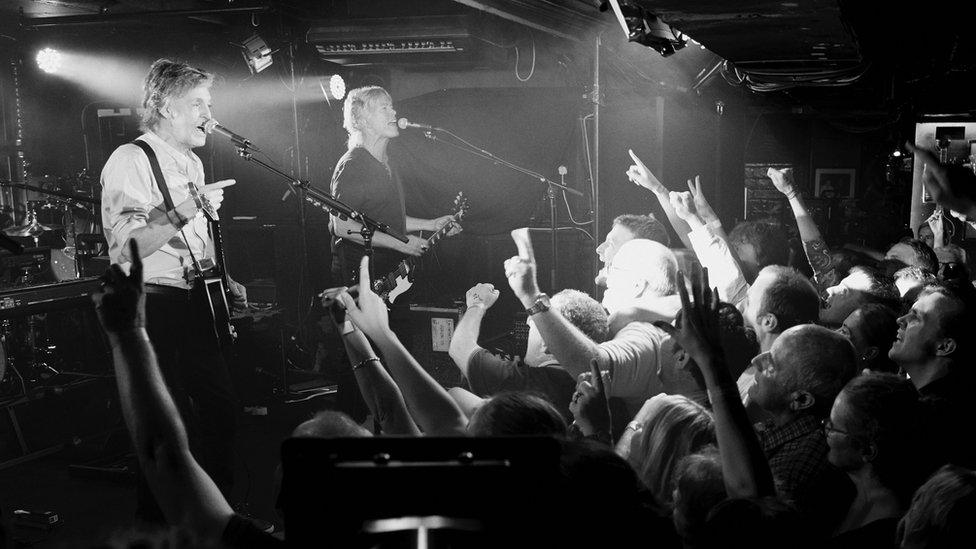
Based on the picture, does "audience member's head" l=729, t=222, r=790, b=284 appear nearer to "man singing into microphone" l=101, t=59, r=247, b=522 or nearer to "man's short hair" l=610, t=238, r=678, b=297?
"man's short hair" l=610, t=238, r=678, b=297

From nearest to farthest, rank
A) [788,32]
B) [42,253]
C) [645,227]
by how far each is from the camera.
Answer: [788,32]
[645,227]
[42,253]

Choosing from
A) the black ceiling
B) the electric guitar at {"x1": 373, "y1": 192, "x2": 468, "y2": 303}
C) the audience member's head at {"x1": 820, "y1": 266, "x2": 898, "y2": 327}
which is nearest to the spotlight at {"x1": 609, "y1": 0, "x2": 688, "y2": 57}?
the black ceiling

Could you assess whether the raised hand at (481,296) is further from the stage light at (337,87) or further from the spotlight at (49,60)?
the spotlight at (49,60)

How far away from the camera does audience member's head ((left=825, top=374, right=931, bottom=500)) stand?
6.19ft

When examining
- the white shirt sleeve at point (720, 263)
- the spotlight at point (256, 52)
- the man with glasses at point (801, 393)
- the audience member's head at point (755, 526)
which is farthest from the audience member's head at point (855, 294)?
the spotlight at point (256, 52)

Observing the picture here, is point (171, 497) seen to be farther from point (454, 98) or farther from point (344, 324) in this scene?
point (454, 98)

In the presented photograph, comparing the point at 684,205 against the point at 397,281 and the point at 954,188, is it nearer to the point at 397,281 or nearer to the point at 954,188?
the point at 954,188

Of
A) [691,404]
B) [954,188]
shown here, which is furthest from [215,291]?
[954,188]

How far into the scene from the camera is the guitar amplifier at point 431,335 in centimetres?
575

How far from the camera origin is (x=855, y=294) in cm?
353

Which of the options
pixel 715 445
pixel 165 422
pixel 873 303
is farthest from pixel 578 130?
pixel 165 422

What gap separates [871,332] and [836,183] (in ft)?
23.3

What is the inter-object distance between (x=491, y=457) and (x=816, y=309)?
2502 mm

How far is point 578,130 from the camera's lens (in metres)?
6.83
